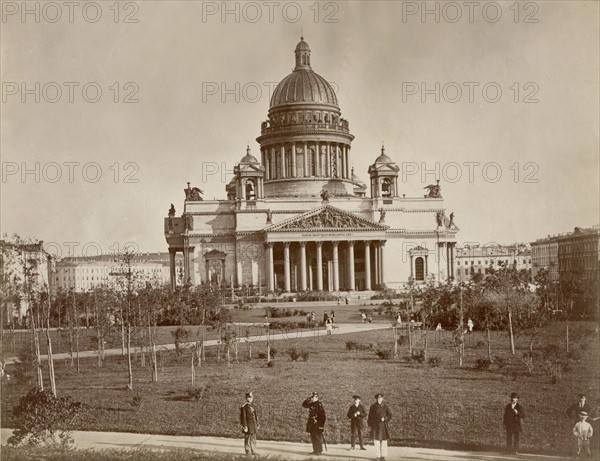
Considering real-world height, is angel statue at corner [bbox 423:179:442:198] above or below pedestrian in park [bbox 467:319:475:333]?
above

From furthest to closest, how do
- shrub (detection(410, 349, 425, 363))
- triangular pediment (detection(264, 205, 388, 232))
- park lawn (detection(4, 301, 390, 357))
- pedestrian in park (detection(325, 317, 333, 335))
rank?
triangular pediment (detection(264, 205, 388, 232)), pedestrian in park (detection(325, 317, 333, 335)), park lawn (detection(4, 301, 390, 357)), shrub (detection(410, 349, 425, 363))

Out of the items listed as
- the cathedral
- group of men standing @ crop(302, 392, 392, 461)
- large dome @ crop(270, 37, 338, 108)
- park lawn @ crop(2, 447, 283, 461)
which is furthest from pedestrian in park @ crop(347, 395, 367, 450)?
large dome @ crop(270, 37, 338, 108)

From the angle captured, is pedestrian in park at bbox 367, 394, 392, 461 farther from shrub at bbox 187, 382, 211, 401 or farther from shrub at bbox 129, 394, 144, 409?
shrub at bbox 129, 394, 144, 409

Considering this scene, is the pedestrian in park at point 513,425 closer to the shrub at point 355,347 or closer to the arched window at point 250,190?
the shrub at point 355,347

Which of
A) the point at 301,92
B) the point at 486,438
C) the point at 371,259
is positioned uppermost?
the point at 301,92

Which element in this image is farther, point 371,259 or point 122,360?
point 371,259

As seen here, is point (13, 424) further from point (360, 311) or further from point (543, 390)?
point (360, 311)

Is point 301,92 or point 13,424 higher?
point 301,92

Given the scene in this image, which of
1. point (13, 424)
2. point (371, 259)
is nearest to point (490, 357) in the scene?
point (13, 424)
